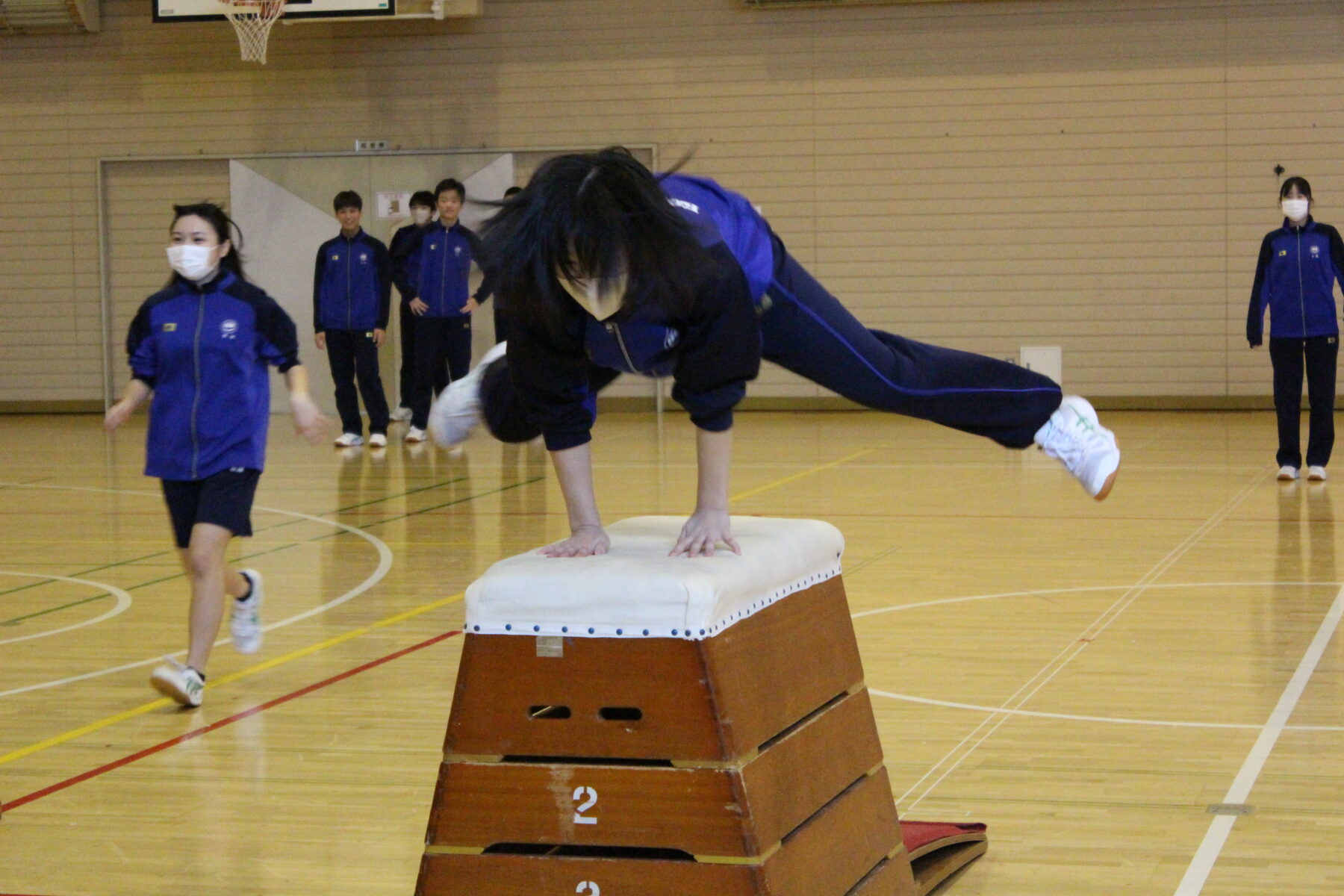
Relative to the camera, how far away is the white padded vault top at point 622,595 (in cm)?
254

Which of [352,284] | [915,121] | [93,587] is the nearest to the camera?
[93,587]

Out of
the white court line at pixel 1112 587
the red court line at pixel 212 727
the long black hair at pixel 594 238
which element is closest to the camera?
the long black hair at pixel 594 238

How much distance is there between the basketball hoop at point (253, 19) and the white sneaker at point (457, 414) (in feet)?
38.6

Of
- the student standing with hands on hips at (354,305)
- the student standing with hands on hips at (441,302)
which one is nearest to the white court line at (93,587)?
the student standing with hands on hips at (354,305)

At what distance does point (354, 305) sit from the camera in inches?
517

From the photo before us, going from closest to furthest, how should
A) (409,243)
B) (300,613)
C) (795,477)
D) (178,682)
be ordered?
(178,682)
(300,613)
(795,477)
(409,243)

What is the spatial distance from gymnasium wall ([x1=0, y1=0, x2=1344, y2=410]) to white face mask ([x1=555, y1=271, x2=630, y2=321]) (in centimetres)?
1313

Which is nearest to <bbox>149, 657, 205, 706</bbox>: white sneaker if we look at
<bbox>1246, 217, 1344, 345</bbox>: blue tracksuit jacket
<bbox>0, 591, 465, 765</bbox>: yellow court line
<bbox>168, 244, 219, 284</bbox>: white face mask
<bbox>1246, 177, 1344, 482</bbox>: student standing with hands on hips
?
<bbox>0, 591, 465, 765</bbox>: yellow court line

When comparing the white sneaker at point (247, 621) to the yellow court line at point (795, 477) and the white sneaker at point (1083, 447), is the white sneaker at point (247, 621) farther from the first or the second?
the yellow court line at point (795, 477)

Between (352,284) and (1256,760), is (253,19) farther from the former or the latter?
(1256,760)

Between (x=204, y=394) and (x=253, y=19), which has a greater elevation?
(x=253, y=19)

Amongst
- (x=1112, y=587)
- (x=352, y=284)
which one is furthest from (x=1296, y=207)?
(x=352, y=284)

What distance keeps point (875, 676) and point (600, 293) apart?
2.75m

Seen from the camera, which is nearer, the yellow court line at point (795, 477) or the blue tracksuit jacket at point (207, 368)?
the blue tracksuit jacket at point (207, 368)
